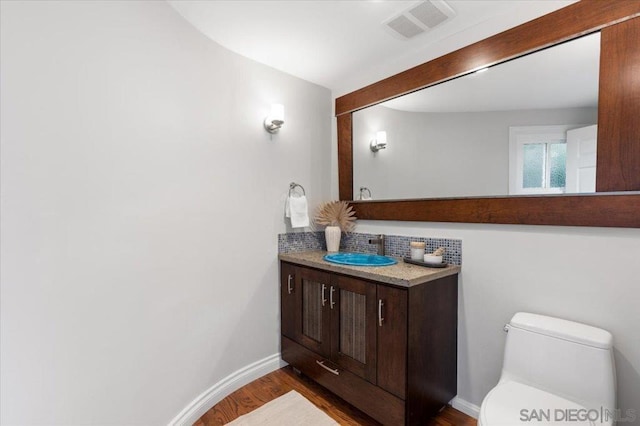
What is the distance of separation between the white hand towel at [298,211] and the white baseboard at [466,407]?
1571 millimetres

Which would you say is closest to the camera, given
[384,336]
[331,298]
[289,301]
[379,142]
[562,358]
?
[562,358]

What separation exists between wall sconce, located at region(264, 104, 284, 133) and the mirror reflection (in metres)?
0.72

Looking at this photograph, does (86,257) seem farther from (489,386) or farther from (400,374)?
(489,386)

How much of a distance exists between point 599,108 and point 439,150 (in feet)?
2.73

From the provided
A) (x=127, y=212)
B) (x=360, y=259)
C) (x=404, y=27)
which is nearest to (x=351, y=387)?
(x=360, y=259)

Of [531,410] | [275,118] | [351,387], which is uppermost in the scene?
[275,118]

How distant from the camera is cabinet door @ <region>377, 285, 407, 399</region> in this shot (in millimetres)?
1573

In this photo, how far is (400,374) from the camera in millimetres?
1581

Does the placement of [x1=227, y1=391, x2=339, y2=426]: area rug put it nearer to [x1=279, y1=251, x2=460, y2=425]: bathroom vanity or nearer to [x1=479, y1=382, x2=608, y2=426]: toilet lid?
[x1=279, y1=251, x2=460, y2=425]: bathroom vanity

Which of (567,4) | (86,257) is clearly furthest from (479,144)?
(86,257)

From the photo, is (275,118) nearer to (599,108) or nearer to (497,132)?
(497,132)

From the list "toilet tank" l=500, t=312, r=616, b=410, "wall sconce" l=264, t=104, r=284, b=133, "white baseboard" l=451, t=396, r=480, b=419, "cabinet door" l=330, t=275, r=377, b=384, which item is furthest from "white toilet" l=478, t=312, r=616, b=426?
"wall sconce" l=264, t=104, r=284, b=133

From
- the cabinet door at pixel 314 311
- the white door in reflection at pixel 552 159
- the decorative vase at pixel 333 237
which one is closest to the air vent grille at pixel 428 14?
the white door in reflection at pixel 552 159

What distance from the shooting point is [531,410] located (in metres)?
1.26
